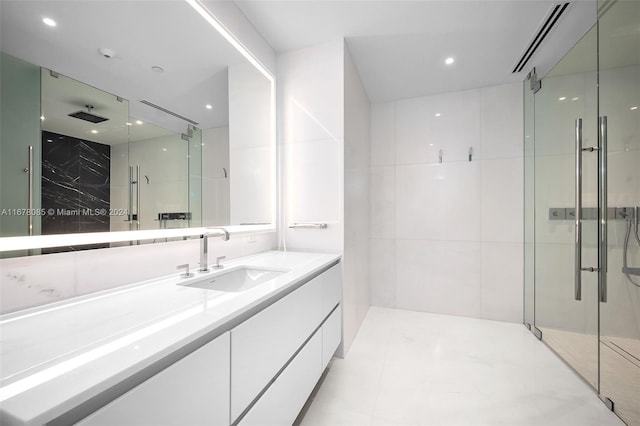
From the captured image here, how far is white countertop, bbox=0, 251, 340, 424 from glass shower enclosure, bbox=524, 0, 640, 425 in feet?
6.05

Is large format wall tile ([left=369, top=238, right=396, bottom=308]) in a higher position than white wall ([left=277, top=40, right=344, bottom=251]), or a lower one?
lower

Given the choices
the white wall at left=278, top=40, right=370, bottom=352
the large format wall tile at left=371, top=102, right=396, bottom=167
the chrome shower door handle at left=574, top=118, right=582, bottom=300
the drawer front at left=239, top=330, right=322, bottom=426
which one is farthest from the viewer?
the large format wall tile at left=371, top=102, right=396, bottom=167

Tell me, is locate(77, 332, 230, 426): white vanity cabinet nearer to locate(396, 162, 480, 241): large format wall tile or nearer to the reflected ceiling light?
the reflected ceiling light

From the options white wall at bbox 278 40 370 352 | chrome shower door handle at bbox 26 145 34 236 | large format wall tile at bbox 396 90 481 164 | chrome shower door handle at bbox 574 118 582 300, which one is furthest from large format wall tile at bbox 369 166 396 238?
chrome shower door handle at bbox 26 145 34 236

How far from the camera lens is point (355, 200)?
240 cm

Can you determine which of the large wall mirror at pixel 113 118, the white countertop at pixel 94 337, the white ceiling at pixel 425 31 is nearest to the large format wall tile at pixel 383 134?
the white ceiling at pixel 425 31

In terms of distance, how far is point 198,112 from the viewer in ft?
4.95

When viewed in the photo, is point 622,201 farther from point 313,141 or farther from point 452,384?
point 313,141

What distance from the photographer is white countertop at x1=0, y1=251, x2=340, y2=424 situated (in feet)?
1.40

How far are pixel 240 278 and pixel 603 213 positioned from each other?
2.19m

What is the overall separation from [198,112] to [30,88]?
73 centimetres

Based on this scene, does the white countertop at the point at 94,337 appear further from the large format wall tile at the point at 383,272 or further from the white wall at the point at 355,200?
the large format wall tile at the point at 383,272

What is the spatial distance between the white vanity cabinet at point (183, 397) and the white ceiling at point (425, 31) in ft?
6.61

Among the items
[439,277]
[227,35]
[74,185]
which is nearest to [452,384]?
[439,277]
